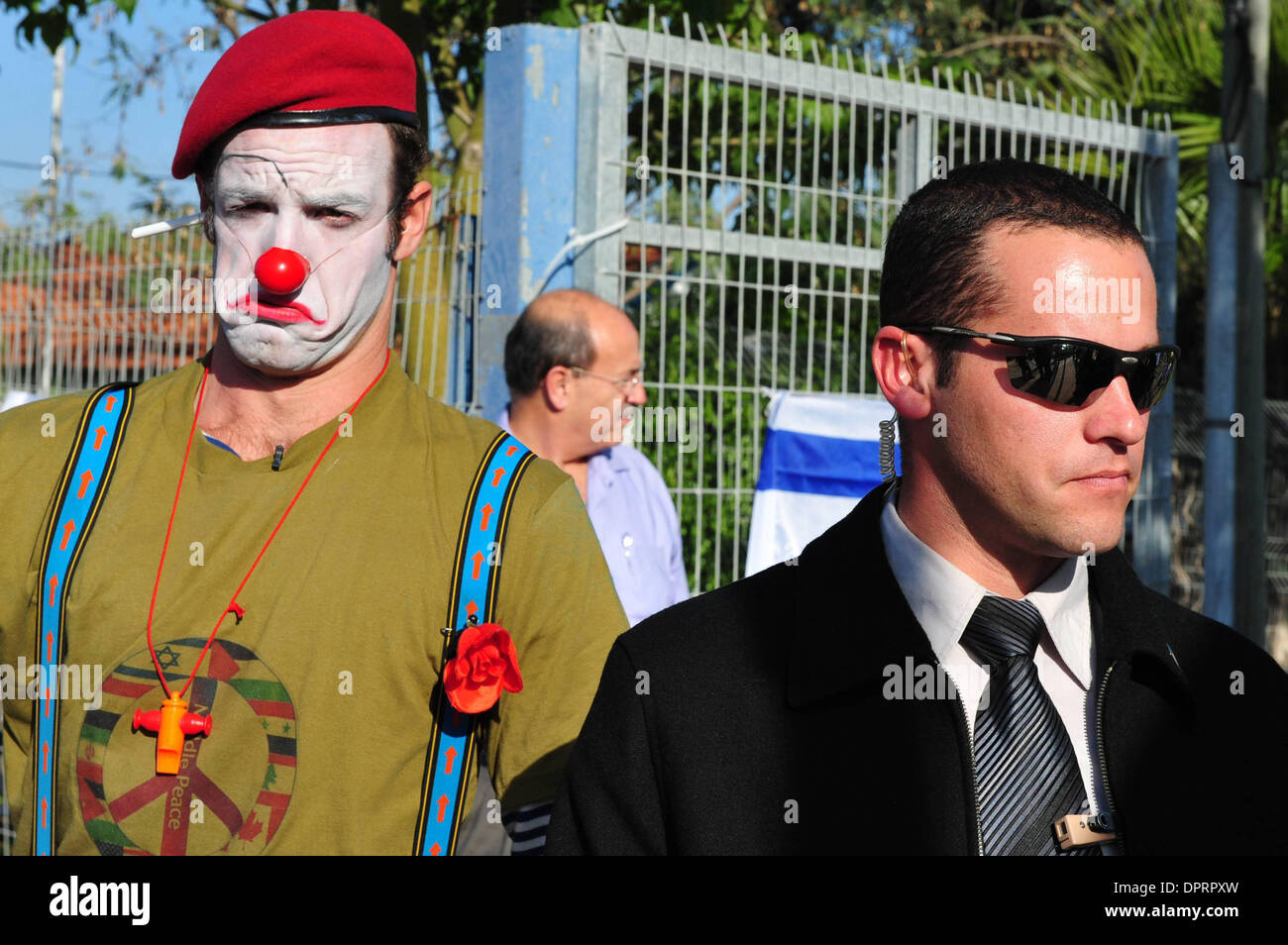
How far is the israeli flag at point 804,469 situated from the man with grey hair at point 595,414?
0.91m

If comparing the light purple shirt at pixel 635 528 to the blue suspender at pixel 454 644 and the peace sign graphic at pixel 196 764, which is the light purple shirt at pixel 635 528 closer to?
the blue suspender at pixel 454 644

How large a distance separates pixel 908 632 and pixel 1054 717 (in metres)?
0.21

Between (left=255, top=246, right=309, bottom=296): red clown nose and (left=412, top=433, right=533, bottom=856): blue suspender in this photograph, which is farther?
(left=255, top=246, right=309, bottom=296): red clown nose

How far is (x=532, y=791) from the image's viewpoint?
79.5 inches

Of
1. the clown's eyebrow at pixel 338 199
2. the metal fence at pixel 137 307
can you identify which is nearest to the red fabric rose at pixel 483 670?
the clown's eyebrow at pixel 338 199

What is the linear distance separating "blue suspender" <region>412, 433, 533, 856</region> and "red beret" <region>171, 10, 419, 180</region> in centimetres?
66

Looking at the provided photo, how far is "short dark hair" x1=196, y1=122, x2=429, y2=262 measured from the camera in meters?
2.29

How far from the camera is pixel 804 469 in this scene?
5.45 m

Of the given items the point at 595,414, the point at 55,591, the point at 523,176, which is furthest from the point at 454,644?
the point at 523,176

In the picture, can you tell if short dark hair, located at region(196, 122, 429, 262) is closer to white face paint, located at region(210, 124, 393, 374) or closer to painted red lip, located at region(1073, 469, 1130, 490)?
white face paint, located at region(210, 124, 393, 374)

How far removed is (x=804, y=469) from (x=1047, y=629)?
3.63 meters

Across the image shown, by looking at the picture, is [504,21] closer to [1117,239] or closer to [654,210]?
[654,210]

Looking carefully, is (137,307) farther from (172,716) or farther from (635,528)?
(172,716)

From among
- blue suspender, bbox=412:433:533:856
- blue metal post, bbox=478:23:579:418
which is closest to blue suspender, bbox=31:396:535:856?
blue suspender, bbox=412:433:533:856
